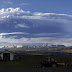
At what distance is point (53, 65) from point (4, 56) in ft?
78.1

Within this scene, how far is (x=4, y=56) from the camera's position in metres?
59.3

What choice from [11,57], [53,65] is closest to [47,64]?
[53,65]

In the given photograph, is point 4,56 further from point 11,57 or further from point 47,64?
point 47,64

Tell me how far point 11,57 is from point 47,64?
21.4m

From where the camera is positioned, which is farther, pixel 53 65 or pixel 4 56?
pixel 4 56

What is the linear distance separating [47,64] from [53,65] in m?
1.32

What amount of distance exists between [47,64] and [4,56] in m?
22.7

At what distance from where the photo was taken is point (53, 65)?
3944 cm

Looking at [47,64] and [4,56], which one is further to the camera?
[4,56]

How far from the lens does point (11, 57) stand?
59.1 metres

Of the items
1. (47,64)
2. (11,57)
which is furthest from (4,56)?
(47,64)

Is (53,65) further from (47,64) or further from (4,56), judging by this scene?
(4,56)

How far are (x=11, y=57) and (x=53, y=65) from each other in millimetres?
22485
